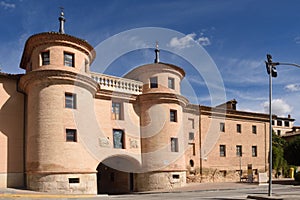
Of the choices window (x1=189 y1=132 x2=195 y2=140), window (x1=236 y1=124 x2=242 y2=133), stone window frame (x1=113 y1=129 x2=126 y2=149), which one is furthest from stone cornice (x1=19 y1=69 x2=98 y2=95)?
window (x1=236 y1=124 x2=242 y2=133)

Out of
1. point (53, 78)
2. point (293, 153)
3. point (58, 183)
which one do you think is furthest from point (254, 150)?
point (53, 78)

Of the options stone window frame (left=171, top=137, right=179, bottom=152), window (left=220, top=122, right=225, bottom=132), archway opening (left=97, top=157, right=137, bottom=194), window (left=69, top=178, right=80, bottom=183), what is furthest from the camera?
window (left=220, top=122, right=225, bottom=132)

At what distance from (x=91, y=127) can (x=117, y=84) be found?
4699 mm

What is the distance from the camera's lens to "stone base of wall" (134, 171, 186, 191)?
93.8 ft

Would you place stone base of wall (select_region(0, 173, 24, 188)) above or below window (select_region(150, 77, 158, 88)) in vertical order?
below

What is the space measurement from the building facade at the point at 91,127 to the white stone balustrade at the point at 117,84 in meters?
0.08

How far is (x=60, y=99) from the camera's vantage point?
23.9m

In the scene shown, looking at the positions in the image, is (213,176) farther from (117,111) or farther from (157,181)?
(117,111)

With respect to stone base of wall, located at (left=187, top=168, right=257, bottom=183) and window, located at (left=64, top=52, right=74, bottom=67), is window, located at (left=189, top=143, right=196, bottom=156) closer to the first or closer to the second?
stone base of wall, located at (left=187, top=168, right=257, bottom=183)

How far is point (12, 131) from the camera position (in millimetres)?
24750

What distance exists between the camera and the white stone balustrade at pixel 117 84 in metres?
27.8

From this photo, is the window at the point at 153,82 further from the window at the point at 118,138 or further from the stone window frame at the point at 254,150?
the stone window frame at the point at 254,150

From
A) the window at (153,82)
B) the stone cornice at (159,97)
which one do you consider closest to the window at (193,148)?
the stone cornice at (159,97)

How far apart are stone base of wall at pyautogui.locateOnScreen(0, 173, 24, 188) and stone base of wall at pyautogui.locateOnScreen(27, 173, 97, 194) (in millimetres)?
1241
